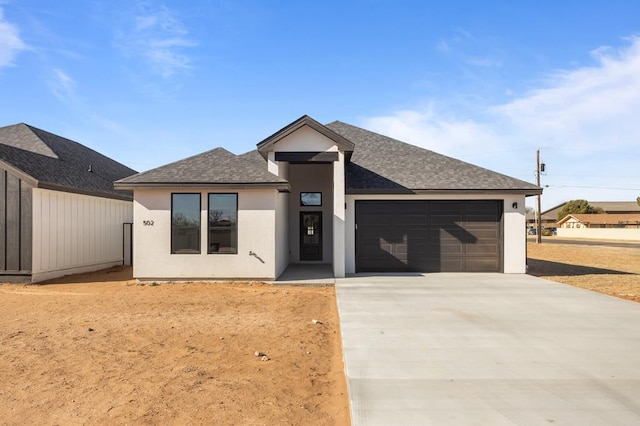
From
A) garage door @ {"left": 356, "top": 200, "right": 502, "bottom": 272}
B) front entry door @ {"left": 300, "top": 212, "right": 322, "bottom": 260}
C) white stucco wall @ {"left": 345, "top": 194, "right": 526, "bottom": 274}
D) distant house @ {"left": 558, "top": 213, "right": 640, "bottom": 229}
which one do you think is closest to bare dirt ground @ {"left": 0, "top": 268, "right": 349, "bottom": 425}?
white stucco wall @ {"left": 345, "top": 194, "right": 526, "bottom": 274}

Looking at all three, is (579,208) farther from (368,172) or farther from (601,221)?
(368,172)

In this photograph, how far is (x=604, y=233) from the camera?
4378 cm

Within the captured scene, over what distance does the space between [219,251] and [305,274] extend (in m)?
3.13

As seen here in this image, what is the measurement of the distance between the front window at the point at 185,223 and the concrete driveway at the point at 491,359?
5.13 m

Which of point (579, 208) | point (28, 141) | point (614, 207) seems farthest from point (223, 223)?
point (614, 207)

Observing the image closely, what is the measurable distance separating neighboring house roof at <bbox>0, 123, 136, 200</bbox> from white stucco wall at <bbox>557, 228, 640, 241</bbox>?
52.2 m

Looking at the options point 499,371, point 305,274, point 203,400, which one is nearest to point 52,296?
point 305,274

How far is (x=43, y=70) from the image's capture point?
12.1m

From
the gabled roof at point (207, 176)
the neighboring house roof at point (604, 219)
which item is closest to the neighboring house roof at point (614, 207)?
the neighboring house roof at point (604, 219)

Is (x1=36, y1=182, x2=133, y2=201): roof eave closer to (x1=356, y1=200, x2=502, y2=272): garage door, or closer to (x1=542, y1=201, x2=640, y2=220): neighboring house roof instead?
(x1=356, y1=200, x2=502, y2=272): garage door

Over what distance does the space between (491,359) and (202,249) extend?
28.4ft

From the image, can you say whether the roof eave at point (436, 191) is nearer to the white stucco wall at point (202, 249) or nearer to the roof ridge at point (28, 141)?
the white stucco wall at point (202, 249)

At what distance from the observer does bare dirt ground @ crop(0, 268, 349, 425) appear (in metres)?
3.46

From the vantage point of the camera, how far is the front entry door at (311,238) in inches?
608
